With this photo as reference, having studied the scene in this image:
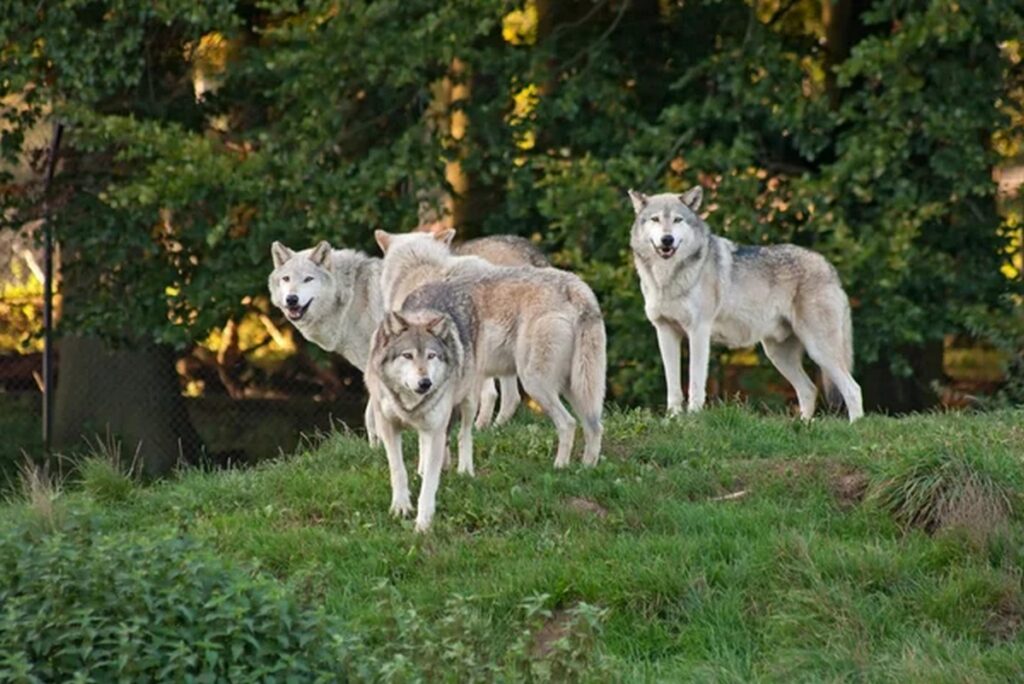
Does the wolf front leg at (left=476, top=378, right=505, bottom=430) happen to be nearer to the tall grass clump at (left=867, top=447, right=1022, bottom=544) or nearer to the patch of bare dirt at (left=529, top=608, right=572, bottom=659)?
the tall grass clump at (left=867, top=447, right=1022, bottom=544)

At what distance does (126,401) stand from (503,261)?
24.5ft

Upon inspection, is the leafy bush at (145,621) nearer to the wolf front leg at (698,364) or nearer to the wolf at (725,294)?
the wolf front leg at (698,364)

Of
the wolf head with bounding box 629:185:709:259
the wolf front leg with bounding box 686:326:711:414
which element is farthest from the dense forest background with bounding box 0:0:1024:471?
the wolf front leg with bounding box 686:326:711:414

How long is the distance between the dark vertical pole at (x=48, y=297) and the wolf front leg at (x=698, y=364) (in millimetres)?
7081

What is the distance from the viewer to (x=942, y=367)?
19.9 metres

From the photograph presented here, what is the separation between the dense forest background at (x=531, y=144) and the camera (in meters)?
17.5

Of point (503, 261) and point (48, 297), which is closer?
point (503, 261)

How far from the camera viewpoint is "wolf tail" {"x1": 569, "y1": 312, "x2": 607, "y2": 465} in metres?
11.3

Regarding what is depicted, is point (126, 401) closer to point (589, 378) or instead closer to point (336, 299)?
point (336, 299)

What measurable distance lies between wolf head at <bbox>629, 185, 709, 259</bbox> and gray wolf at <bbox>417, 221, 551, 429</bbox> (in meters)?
0.72

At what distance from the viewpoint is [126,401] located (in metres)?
20.3

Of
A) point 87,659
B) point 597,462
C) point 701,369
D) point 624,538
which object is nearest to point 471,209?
point 701,369

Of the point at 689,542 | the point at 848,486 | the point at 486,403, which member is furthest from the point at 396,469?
the point at 486,403

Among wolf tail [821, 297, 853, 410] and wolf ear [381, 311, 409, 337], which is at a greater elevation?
wolf ear [381, 311, 409, 337]
